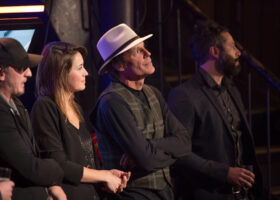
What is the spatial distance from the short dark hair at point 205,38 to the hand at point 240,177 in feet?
2.78

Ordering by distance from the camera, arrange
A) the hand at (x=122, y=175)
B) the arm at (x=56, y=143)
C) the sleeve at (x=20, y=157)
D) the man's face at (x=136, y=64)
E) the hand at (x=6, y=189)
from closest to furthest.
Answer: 1. the hand at (x=6, y=189)
2. the sleeve at (x=20, y=157)
3. the arm at (x=56, y=143)
4. the hand at (x=122, y=175)
5. the man's face at (x=136, y=64)

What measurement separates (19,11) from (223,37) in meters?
1.50

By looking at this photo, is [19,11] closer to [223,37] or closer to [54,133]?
[54,133]

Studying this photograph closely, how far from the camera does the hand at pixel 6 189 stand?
2.03 metres

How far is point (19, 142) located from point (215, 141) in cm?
154

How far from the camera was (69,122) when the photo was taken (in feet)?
8.61

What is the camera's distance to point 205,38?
12.1 ft

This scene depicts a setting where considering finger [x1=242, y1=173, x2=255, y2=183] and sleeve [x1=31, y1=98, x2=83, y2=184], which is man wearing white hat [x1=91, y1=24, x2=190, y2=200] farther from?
finger [x1=242, y1=173, x2=255, y2=183]

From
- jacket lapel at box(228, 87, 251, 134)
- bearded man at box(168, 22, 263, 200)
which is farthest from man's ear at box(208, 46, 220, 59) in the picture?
jacket lapel at box(228, 87, 251, 134)

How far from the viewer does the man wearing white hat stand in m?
2.75

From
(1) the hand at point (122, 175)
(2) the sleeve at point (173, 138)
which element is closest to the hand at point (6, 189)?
(1) the hand at point (122, 175)

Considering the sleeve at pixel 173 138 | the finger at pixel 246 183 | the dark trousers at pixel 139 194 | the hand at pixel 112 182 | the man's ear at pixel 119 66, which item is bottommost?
the finger at pixel 246 183

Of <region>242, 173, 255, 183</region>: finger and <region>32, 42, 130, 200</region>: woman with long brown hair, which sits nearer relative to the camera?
<region>32, 42, 130, 200</region>: woman with long brown hair

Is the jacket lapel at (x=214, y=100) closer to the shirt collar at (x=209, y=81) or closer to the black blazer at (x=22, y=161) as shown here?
the shirt collar at (x=209, y=81)
